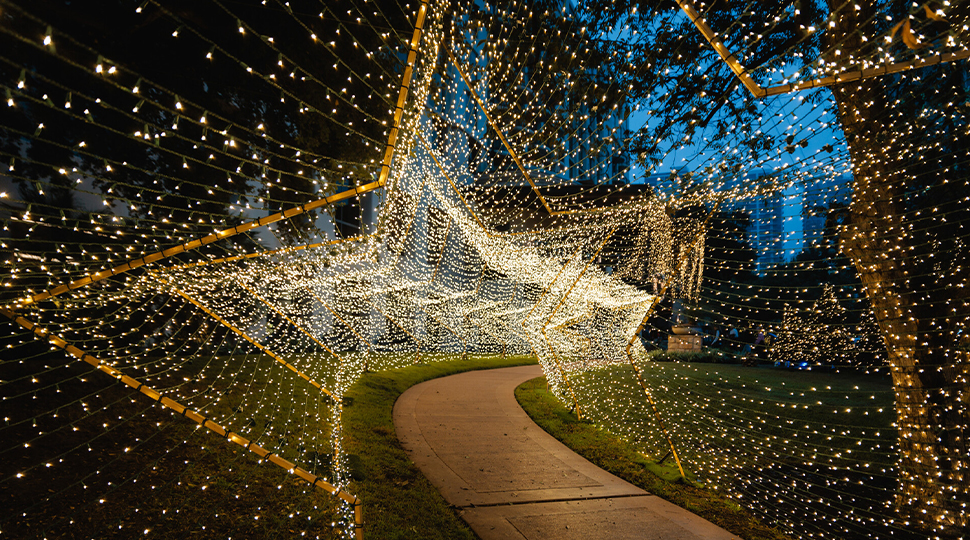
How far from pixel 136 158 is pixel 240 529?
4978 millimetres

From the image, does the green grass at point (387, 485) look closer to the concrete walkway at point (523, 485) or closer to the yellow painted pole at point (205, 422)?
the concrete walkway at point (523, 485)

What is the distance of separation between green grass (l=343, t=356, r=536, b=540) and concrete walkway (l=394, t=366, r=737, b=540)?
16cm

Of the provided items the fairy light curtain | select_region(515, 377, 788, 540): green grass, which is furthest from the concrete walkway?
the fairy light curtain

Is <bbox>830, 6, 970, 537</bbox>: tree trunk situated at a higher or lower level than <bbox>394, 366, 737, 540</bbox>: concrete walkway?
higher

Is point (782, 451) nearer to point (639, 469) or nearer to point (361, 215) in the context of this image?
point (639, 469)

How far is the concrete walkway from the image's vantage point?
3.43m

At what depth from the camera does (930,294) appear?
3.84 m

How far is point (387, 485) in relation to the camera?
394 centimetres

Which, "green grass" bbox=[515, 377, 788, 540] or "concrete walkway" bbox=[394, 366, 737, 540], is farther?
"green grass" bbox=[515, 377, 788, 540]

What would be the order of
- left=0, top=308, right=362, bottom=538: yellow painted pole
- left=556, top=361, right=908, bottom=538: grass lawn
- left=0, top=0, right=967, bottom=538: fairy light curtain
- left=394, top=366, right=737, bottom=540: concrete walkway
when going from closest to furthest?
left=0, top=308, right=362, bottom=538: yellow painted pole
left=0, top=0, right=967, bottom=538: fairy light curtain
left=394, top=366, right=737, bottom=540: concrete walkway
left=556, top=361, right=908, bottom=538: grass lawn

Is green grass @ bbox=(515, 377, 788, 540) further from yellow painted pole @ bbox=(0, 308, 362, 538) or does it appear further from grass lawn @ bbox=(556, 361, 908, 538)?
yellow painted pole @ bbox=(0, 308, 362, 538)

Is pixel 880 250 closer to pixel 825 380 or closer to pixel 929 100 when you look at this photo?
pixel 929 100

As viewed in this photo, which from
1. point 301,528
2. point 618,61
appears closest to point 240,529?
point 301,528

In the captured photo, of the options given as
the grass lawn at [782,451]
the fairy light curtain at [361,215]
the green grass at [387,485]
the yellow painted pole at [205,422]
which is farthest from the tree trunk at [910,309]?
the yellow painted pole at [205,422]
